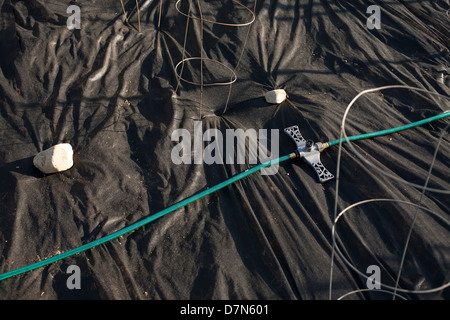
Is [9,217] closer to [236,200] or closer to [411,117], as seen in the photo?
[236,200]

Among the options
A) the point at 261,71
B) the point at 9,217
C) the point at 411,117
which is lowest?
the point at 9,217

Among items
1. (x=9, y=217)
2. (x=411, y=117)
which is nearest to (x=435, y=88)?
(x=411, y=117)

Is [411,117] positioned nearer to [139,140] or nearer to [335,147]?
[335,147]

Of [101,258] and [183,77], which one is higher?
[183,77]

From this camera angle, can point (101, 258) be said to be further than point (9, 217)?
No

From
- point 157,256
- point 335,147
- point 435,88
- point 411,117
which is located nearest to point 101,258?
point 157,256
